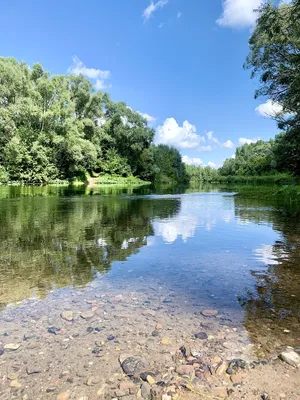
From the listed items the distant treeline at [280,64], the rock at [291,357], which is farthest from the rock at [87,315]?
the distant treeline at [280,64]

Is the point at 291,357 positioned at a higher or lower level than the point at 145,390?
higher

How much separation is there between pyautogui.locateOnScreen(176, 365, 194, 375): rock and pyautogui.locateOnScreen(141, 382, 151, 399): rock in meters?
0.31

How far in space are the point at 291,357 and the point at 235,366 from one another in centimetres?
54

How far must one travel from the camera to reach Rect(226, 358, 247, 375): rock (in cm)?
256

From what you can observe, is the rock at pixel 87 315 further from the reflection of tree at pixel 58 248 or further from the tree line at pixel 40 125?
the tree line at pixel 40 125

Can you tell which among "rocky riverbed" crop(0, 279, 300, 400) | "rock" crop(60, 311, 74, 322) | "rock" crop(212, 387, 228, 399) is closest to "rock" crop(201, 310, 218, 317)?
"rocky riverbed" crop(0, 279, 300, 400)

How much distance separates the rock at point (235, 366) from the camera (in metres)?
2.56

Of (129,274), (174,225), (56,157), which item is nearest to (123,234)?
(174,225)

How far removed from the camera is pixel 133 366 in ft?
8.67

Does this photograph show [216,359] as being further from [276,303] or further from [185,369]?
[276,303]

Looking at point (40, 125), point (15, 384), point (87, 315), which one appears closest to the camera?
point (15, 384)

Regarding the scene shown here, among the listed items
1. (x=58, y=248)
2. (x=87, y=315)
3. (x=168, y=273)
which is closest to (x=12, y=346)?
(x=87, y=315)

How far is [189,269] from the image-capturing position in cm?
536

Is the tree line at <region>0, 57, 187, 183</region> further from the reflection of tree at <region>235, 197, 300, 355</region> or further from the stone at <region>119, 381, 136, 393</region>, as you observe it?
the stone at <region>119, 381, 136, 393</region>
